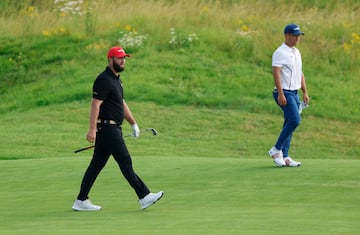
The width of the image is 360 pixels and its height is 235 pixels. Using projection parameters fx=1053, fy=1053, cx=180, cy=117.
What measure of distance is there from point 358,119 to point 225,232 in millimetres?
16613

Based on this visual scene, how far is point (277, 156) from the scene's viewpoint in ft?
48.4

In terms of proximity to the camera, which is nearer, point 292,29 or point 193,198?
point 193,198

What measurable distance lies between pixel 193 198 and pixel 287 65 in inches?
103

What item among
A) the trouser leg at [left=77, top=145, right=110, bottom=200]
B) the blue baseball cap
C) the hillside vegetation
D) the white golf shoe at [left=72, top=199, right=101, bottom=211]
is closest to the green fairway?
the white golf shoe at [left=72, top=199, right=101, bottom=211]

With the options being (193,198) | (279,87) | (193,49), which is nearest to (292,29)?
(279,87)

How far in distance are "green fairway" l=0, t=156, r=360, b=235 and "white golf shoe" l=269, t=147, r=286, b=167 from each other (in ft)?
0.51

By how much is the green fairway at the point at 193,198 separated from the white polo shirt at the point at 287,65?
47.4 inches

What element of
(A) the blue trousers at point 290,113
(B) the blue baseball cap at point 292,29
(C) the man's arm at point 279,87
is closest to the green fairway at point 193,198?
(A) the blue trousers at point 290,113

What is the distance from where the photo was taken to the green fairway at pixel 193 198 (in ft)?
34.0

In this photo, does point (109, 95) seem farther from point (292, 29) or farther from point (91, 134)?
point (292, 29)

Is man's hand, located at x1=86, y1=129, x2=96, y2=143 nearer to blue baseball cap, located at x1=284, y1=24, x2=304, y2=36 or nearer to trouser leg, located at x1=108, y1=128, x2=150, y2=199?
trouser leg, located at x1=108, y1=128, x2=150, y2=199

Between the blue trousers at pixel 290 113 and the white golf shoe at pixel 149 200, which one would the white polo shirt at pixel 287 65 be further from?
the white golf shoe at pixel 149 200

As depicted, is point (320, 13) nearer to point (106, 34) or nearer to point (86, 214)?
point (106, 34)

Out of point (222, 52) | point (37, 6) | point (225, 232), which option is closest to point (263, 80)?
point (222, 52)
